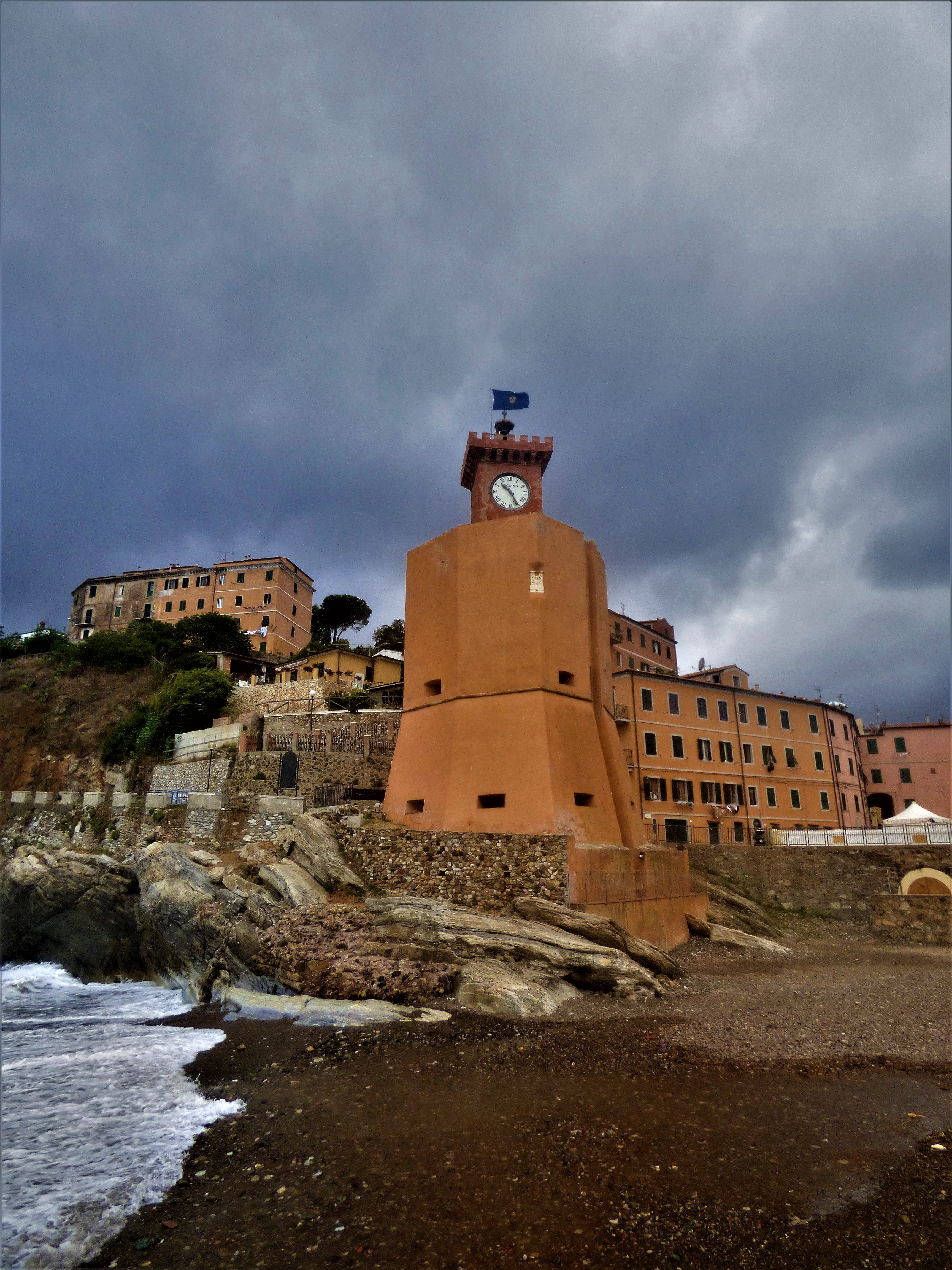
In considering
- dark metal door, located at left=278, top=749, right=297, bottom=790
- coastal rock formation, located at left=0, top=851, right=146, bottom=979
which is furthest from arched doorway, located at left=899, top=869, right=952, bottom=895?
coastal rock formation, located at left=0, top=851, right=146, bottom=979

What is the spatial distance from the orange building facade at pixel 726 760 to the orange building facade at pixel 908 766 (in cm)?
629

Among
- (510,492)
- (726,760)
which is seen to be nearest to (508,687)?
(510,492)

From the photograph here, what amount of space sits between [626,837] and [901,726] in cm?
3721

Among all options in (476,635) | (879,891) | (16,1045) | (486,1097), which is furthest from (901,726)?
(16,1045)

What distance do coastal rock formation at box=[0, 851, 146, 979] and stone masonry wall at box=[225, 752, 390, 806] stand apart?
453 centimetres

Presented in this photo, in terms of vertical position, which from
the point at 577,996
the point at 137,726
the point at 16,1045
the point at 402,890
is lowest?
the point at 16,1045

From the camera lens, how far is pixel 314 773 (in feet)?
74.2

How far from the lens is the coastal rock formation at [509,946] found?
1359 cm

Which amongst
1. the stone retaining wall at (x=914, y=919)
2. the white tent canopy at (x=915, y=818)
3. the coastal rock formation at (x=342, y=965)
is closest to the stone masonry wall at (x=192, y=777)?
the coastal rock formation at (x=342, y=965)

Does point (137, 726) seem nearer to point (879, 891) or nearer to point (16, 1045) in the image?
point (16, 1045)

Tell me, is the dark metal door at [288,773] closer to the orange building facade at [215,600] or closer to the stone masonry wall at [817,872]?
the stone masonry wall at [817,872]

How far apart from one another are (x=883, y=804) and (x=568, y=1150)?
47811 mm

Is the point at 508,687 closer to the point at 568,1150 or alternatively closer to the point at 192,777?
the point at 568,1150

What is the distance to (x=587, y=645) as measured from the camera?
20.4 metres
